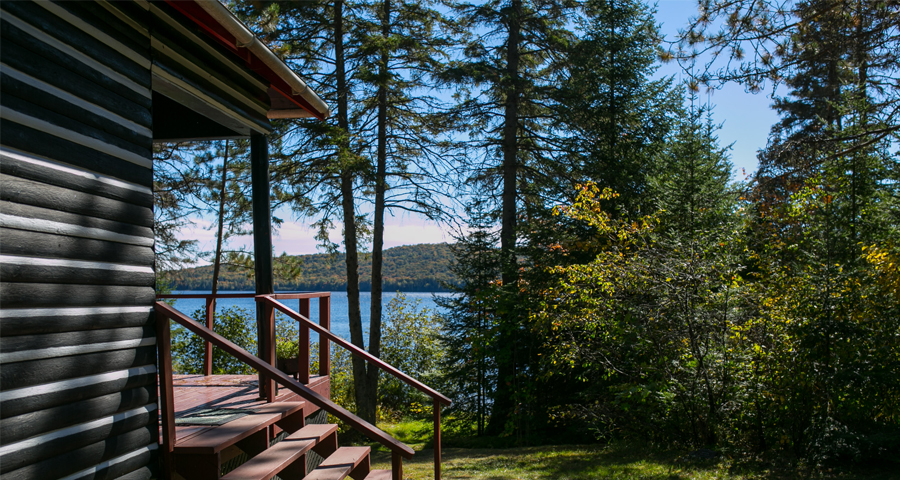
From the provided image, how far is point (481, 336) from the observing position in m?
12.5

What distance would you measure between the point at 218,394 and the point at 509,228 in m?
9.77

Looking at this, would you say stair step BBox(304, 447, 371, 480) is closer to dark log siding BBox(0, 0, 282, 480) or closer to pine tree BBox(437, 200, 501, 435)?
dark log siding BBox(0, 0, 282, 480)

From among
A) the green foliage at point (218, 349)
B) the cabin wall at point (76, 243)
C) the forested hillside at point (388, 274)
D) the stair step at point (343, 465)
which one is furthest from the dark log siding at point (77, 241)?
the forested hillside at point (388, 274)

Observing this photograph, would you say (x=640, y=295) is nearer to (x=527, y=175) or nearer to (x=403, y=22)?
(x=527, y=175)

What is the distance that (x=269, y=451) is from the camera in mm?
3707

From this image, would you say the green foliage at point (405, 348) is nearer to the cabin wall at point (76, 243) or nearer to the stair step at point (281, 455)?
the stair step at point (281, 455)

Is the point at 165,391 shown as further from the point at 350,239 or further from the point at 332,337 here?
the point at 350,239

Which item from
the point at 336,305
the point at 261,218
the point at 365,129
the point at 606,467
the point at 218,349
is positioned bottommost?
the point at 336,305

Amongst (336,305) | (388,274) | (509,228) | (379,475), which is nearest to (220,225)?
(509,228)

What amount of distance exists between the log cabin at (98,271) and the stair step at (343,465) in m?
0.02

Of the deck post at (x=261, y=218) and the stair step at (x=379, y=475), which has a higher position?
the deck post at (x=261, y=218)

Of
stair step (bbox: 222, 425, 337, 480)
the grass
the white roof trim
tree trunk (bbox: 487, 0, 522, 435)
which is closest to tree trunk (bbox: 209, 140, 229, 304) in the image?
tree trunk (bbox: 487, 0, 522, 435)

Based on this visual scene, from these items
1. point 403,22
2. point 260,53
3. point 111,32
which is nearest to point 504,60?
point 403,22

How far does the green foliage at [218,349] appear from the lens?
1473cm
